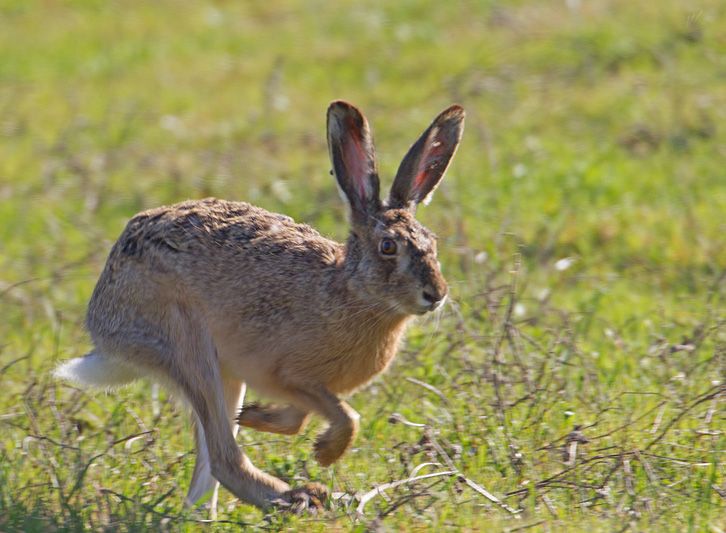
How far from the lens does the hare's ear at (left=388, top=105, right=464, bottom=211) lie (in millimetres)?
5227

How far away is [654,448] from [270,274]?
5.44 ft

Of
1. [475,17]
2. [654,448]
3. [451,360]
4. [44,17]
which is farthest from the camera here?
[44,17]

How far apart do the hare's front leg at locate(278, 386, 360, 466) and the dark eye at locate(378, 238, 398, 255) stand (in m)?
0.59

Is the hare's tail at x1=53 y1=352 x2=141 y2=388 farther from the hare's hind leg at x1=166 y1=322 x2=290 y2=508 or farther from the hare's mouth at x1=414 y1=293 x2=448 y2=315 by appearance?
the hare's mouth at x1=414 y1=293 x2=448 y2=315

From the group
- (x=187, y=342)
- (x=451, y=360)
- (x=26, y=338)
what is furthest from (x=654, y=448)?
(x=26, y=338)

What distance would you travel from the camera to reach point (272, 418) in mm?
5047

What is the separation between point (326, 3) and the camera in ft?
48.5

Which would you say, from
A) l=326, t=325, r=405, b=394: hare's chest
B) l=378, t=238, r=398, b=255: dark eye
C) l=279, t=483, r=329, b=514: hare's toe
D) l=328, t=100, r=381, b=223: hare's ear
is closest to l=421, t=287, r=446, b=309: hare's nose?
l=378, t=238, r=398, b=255: dark eye

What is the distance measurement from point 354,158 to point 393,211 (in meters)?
0.26

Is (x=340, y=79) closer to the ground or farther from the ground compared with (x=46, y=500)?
closer to the ground

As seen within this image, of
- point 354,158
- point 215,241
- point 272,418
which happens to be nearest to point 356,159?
point 354,158

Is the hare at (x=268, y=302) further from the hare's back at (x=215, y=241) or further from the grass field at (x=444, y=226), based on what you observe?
the grass field at (x=444, y=226)

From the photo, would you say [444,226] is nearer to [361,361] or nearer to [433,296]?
[361,361]

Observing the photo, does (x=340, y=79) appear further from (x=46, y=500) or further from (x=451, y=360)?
(x=46, y=500)
